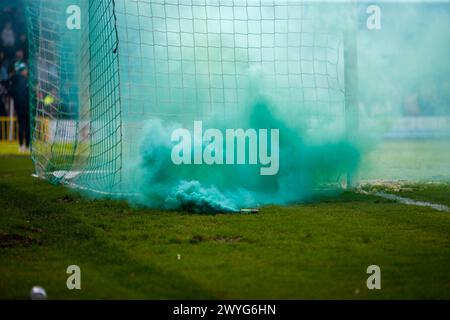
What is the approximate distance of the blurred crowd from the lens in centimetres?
1716

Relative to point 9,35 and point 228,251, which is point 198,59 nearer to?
point 228,251

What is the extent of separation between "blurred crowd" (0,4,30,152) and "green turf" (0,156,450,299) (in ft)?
30.9

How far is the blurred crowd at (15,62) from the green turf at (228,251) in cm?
941

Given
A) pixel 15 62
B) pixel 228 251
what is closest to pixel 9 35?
pixel 15 62

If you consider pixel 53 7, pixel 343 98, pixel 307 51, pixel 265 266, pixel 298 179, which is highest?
pixel 53 7

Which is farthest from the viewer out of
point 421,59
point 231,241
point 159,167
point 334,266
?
point 421,59

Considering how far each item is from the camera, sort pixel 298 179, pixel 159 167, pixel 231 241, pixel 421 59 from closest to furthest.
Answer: pixel 231 241 < pixel 159 167 < pixel 298 179 < pixel 421 59

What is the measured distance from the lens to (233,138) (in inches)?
319

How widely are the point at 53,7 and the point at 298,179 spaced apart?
5.27m

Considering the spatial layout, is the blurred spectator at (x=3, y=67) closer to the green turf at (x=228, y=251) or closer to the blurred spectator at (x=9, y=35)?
the blurred spectator at (x=9, y=35)

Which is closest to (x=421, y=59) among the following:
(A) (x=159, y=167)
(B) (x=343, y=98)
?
(B) (x=343, y=98)

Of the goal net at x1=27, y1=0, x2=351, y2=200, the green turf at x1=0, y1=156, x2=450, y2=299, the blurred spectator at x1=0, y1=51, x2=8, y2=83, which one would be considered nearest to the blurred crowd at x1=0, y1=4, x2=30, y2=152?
the blurred spectator at x1=0, y1=51, x2=8, y2=83

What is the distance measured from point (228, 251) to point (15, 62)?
1373 cm

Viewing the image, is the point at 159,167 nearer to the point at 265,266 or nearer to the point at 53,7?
the point at 265,266
